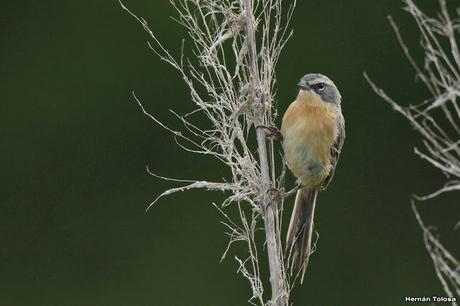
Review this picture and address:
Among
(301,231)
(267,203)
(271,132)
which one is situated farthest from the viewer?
(301,231)

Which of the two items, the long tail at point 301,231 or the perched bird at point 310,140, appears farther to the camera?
the perched bird at point 310,140

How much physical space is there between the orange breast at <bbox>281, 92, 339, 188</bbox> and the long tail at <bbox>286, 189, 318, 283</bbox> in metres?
0.09

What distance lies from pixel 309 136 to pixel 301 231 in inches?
19.8

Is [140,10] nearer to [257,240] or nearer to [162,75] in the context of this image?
[162,75]

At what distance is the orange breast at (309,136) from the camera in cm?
434

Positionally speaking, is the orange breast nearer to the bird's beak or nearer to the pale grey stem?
the bird's beak

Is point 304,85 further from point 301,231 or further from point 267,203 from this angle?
point 267,203

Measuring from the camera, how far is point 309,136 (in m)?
4.38

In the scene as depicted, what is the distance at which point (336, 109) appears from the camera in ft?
14.9

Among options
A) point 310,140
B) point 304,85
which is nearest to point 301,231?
point 310,140

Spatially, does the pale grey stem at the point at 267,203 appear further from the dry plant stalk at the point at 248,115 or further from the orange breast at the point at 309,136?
the orange breast at the point at 309,136

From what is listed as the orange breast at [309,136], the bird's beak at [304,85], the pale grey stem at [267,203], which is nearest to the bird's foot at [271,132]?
the pale grey stem at [267,203]

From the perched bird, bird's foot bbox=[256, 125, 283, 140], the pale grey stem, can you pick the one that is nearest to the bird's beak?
the perched bird

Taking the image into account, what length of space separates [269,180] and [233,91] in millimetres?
389
